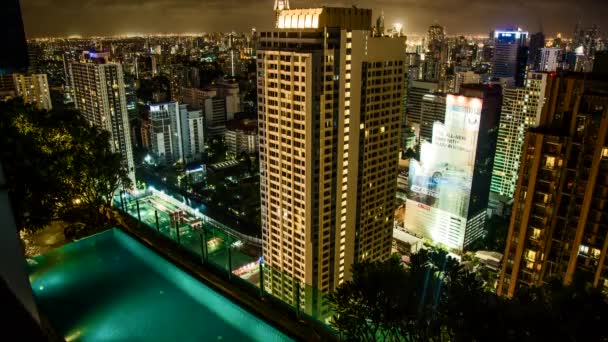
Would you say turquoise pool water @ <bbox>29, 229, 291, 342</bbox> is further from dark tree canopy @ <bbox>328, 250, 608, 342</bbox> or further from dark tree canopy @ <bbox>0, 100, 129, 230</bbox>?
dark tree canopy @ <bbox>328, 250, 608, 342</bbox>

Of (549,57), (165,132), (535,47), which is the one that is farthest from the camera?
(535,47)

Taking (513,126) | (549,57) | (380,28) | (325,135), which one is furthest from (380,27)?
(549,57)

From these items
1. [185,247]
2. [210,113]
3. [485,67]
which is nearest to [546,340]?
[185,247]

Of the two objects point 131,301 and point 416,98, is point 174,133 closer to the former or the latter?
point 416,98

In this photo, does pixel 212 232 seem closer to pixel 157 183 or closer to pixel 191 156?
pixel 157 183

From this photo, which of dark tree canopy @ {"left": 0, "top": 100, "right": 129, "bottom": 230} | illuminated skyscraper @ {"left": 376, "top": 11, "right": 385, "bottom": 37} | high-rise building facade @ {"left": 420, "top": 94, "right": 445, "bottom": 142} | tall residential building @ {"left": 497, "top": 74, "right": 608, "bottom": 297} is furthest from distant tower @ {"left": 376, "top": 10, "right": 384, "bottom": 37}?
high-rise building facade @ {"left": 420, "top": 94, "right": 445, "bottom": 142}

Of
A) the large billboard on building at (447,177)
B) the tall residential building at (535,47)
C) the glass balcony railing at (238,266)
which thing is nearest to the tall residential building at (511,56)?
the tall residential building at (535,47)
